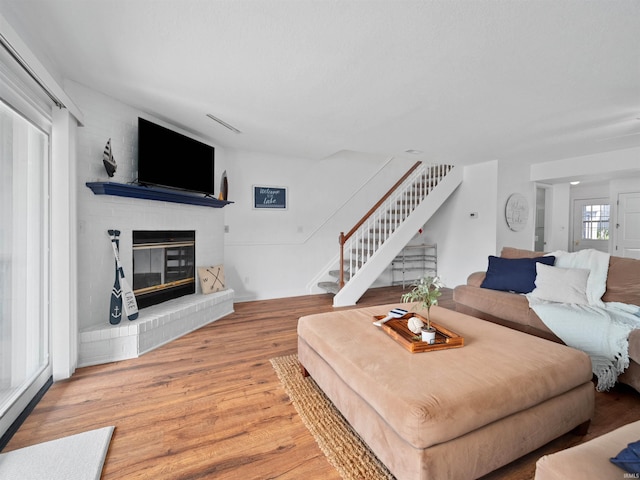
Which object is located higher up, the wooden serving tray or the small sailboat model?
the small sailboat model

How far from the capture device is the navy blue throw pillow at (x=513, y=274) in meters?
3.12

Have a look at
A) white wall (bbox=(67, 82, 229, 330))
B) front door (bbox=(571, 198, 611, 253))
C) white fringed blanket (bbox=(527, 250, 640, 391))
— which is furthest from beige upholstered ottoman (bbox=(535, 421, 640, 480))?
front door (bbox=(571, 198, 611, 253))

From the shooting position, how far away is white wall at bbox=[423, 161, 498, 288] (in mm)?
5066

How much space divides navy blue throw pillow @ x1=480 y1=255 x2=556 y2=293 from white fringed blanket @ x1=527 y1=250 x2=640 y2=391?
0.30 m

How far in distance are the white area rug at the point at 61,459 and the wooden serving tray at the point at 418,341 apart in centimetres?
166

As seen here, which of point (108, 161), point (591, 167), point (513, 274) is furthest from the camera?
point (591, 167)

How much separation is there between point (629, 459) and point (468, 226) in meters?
5.04

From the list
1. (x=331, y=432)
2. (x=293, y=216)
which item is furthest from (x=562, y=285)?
(x=293, y=216)

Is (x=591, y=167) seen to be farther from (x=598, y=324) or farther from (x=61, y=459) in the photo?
(x=61, y=459)

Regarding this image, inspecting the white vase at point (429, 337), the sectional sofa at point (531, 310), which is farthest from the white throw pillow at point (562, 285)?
the white vase at point (429, 337)

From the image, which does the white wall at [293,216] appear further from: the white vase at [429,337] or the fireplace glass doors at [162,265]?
the white vase at [429,337]

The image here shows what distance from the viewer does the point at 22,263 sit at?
6.48ft

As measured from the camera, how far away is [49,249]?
226 centimetres

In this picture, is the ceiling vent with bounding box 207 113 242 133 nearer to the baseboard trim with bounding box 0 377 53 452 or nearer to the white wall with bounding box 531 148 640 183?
the baseboard trim with bounding box 0 377 53 452
